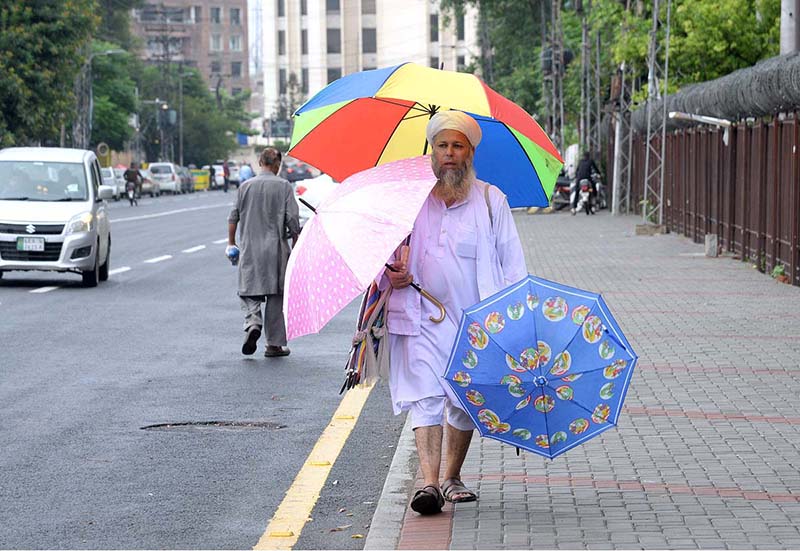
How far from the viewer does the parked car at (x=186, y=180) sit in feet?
308

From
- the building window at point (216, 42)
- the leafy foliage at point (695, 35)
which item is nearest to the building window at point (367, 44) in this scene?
the building window at point (216, 42)

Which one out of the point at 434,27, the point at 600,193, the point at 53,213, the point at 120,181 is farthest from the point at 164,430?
the point at 434,27

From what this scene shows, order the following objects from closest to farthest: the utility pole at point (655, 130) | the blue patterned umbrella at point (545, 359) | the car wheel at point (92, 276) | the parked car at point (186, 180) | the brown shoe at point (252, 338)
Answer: the blue patterned umbrella at point (545, 359), the brown shoe at point (252, 338), the car wheel at point (92, 276), the utility pole at point (655, 130), the parked car at point (186, 180)

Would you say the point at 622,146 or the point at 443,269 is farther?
the point at 622,146

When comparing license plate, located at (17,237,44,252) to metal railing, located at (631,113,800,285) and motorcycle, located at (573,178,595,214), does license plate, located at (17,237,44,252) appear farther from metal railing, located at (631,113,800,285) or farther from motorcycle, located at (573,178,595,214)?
motorcycle, located at (573,178,595,214)

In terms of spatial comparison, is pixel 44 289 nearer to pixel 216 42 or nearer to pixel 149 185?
pixel 149 185

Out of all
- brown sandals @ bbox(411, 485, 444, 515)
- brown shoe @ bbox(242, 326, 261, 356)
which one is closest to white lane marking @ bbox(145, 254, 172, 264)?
brown shoe @ bbox(242, 326, 261, 356)

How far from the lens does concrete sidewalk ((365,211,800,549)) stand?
5992 millimetres

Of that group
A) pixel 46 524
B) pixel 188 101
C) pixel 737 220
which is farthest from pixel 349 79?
pixel 188 101

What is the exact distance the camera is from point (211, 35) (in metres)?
172

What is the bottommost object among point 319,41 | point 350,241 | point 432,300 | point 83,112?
point 432,300

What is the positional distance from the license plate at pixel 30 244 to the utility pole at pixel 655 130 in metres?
14.3

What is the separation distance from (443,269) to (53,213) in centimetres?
1438

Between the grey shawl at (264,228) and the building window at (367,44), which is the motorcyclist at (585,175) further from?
the building window at (367,44)
